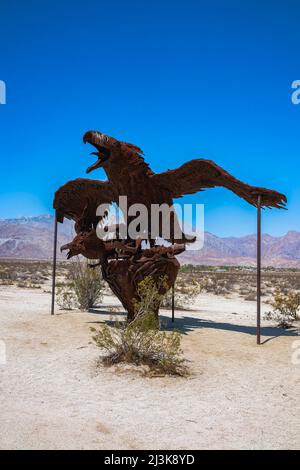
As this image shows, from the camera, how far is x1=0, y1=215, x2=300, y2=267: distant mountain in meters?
132

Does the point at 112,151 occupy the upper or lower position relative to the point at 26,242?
lower

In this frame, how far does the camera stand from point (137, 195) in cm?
974

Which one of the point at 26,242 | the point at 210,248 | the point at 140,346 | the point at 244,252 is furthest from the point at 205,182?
the point at 244,252

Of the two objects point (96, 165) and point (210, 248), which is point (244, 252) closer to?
point (210, 248)

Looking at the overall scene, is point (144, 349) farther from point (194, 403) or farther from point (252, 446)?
point (252, 446)

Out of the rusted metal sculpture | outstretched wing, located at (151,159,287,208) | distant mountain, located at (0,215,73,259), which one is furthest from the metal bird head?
distant mountain, located at (0,215,73,259)

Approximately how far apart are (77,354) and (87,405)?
7.96 ft

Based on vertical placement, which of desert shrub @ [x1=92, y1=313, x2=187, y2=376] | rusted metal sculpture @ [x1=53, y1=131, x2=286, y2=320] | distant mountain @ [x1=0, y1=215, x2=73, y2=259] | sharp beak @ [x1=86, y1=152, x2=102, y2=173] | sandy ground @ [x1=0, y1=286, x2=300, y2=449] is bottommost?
sandy ground @ [x1=0, y1=286, x2=300, y2=449]

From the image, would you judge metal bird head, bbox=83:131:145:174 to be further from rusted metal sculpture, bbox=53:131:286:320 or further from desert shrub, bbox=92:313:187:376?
desert shrub, bbox=92:313:187:376

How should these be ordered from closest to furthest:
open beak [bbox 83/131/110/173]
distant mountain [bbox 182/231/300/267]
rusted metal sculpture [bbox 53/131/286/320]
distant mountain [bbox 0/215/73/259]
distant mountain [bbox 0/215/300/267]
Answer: rusted metal sculpture [bbox 53/131/286/320] < open beak [bbox 83/131/110/173] < distant mountain [bbox 0/215/73/259] < distant mountain [bbox 0/215/300/267] < distant mountain [bbox 182/231/300/267]

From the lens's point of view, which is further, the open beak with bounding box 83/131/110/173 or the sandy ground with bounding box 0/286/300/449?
the open beak with bounding box 83/131/110/173

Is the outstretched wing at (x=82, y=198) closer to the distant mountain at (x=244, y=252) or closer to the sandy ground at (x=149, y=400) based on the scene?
the sandy ground at (x=149, y=400)

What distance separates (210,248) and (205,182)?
160993mm

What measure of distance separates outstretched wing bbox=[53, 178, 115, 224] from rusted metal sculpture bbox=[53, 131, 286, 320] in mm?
215
